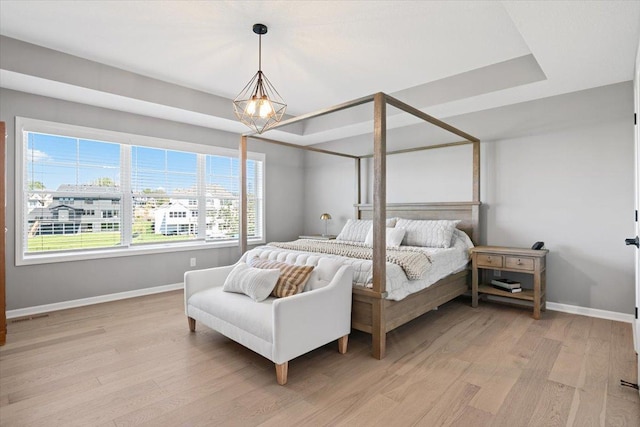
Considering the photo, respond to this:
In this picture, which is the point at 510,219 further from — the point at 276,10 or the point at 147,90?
the point at 147,90

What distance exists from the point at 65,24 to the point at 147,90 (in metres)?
1.08

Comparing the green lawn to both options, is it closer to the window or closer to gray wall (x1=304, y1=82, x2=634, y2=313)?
the window

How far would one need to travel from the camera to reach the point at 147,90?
3.76 m

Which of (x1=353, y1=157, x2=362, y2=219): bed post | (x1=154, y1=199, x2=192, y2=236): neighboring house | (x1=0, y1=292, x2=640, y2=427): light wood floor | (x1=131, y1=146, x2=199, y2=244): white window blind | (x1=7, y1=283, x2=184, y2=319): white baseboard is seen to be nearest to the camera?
(x1=0, y1=292, x2=640, y2=427): light wood floor

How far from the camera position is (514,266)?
356 centimetres

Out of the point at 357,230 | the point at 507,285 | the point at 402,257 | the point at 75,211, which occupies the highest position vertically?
the point at 75,211

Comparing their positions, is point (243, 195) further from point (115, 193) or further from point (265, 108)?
point (115, 193)

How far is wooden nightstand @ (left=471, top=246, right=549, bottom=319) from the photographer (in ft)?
11.2

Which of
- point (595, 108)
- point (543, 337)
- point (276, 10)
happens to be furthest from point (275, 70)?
point (543, 337)

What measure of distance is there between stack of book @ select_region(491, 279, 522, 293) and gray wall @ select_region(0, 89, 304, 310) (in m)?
3.58

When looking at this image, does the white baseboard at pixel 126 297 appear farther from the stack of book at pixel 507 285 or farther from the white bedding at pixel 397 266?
the white bedding at pixel 397 266

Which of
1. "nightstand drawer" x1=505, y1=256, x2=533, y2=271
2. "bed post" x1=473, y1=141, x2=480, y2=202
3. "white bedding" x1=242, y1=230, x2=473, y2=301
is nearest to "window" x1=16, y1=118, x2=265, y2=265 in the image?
"white bedding" x1=242, y1=230, x2=473, y2=301

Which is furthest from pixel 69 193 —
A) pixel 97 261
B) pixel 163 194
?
pixel 163 194

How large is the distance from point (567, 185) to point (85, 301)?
220 inches
